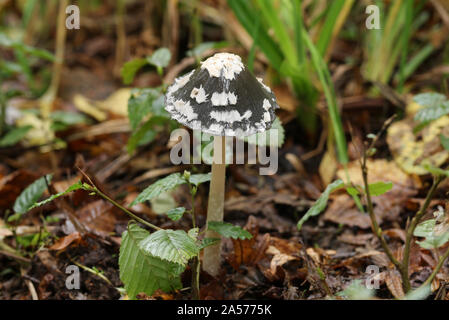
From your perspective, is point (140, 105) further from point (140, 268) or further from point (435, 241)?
point (435, 241)

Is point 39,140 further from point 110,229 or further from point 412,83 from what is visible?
point 412,83

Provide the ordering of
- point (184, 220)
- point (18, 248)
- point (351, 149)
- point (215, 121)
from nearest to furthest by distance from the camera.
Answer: point (215, 121) < point (18, 248) < point (184, 220) < point (351, 149)

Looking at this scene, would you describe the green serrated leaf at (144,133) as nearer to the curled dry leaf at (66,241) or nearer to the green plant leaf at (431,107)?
the curled dry leaf at (66,241)

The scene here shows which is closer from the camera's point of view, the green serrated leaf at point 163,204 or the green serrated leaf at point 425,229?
the green serrated leaf at point 425,229

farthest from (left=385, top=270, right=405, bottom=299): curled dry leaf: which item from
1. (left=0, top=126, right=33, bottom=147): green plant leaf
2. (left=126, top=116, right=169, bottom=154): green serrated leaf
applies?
(left=0, top=126, right=33, bottom=147): green plant leaf

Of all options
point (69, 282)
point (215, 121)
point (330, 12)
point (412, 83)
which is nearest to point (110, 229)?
point (69, 282)

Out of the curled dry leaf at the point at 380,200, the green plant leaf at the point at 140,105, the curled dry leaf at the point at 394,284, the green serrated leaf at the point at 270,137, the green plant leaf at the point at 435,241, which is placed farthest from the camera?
the curled dry leaf at the point at 380,200

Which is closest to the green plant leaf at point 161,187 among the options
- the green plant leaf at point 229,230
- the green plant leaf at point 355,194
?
the green plant leaf at point 229,230
